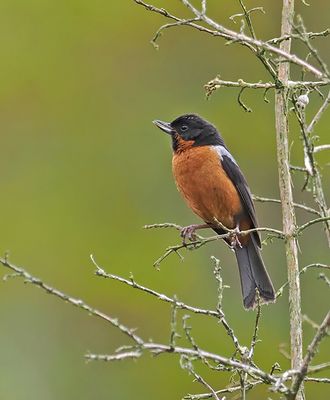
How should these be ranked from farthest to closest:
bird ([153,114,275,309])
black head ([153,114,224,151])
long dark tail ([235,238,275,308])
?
black head ([153,114,224,151]) → bird ([153,114,275,309]) → long dark tail ([235,238,275,308])

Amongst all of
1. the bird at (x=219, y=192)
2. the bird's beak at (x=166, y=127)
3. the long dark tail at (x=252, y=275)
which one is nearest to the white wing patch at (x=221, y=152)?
the bird at (x=219, y=192)

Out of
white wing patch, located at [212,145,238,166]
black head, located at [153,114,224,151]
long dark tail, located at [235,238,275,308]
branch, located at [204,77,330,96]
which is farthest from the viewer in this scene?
black head, located at [153,114,224,151]

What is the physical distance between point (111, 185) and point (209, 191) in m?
11.0

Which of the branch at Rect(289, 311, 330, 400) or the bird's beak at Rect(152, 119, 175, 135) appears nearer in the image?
the branch at Rect(289, 311, 330, 400)

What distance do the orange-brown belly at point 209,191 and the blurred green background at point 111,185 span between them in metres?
6.18

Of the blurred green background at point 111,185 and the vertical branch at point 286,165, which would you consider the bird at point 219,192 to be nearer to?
the vertical branch at point 286,165

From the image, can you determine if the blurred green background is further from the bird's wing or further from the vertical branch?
the vertical branch

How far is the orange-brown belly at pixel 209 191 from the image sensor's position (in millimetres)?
4852

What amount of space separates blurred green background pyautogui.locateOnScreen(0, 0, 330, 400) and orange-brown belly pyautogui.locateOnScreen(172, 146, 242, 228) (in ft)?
20.3

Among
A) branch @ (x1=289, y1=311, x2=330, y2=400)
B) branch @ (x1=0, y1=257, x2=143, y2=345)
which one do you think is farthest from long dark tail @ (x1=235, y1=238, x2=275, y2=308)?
branch @ (x1=0, y1=257, x2=143, y2=345)

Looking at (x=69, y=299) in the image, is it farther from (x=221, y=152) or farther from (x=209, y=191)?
(x=221, y=152)

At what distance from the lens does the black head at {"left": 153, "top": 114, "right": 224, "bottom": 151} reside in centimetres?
511

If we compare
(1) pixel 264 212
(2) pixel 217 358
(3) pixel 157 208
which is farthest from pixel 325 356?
(2) pixel 217 358

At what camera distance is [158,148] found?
15.2 m
